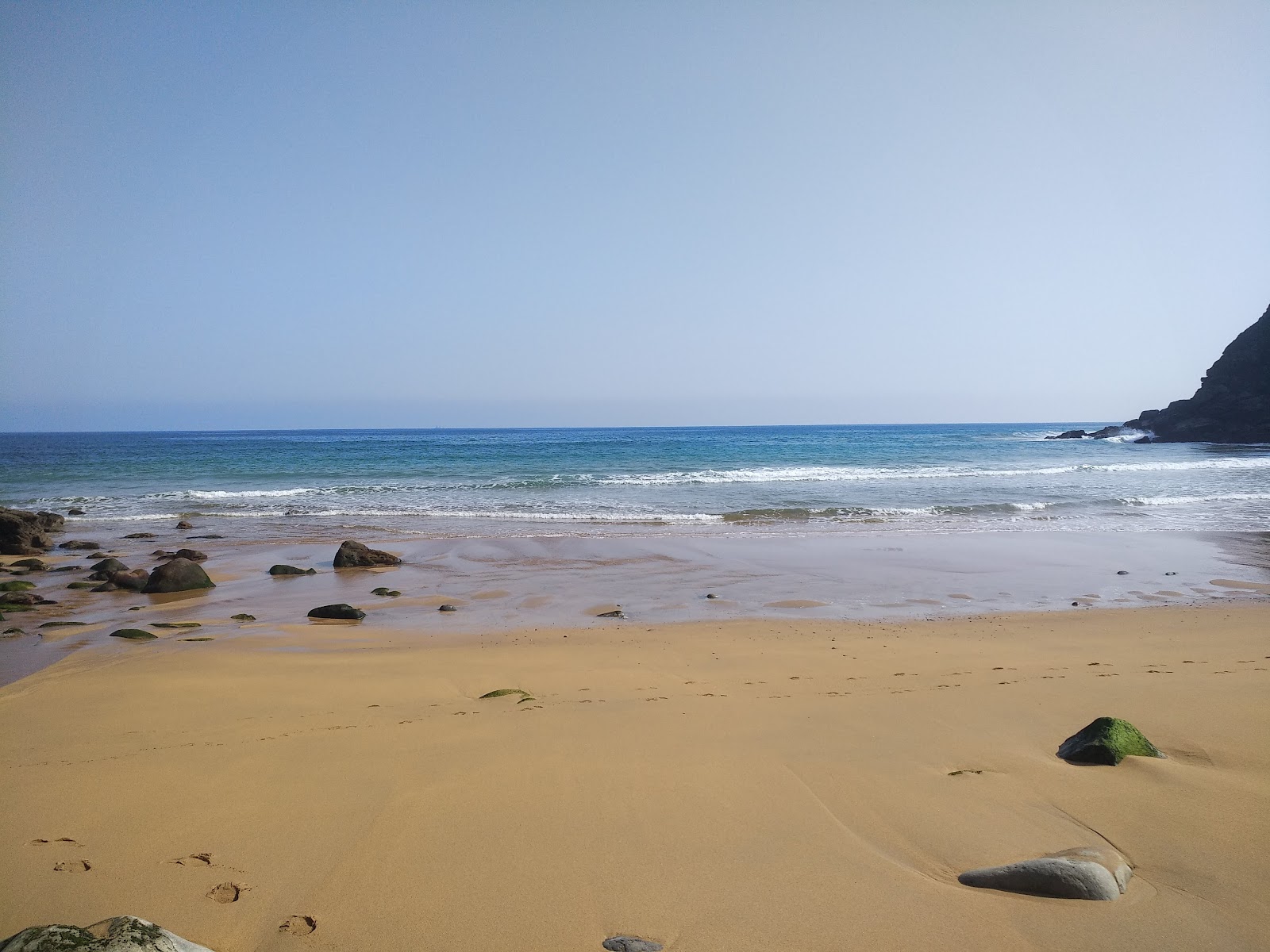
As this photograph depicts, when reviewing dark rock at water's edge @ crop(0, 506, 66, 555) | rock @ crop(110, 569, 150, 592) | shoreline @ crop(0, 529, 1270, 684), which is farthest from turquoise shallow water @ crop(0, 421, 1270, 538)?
rock @ crop(110, 569, 150, 592)

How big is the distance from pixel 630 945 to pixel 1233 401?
258 ft

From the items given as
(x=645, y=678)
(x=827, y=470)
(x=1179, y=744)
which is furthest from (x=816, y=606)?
(x=827, y=470)

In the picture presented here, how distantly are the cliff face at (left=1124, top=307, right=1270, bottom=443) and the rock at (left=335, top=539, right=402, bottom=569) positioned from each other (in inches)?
2877

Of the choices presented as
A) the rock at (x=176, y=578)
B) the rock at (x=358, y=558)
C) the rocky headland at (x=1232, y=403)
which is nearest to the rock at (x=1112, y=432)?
the rocky headland at (x=1232, y=403)

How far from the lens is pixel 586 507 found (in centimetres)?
2336

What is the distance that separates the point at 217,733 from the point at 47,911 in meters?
2.29

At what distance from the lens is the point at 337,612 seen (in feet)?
31.1

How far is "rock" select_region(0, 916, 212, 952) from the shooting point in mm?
2021

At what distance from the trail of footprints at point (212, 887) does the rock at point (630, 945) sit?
1204 millimetres

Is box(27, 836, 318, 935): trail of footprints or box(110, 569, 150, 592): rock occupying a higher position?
box(27, 836, 318, 935): trail of footprints

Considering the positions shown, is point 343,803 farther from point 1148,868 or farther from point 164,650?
point 164,650

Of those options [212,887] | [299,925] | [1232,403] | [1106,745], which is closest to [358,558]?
[212,887]

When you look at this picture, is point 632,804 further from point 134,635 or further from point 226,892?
point 134,635

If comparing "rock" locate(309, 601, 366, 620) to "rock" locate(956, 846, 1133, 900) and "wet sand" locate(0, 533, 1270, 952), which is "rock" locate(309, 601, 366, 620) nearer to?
"wet sand" locate(0, 533, 1270, 952)
